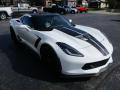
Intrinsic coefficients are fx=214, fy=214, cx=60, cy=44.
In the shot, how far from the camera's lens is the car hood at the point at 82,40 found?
15.1 feet

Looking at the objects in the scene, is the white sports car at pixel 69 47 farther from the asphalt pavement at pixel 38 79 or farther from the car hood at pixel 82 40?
the asphalt pavement at pixel 38 79

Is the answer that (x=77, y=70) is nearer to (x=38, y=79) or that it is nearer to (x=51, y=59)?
(x=51, y=59)

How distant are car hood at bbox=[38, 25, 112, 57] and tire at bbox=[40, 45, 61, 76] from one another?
0.97 ft

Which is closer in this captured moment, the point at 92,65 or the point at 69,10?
the point at 92,65

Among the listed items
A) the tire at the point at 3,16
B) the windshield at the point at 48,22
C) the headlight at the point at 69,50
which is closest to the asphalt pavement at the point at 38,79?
the headlight at the point at 69,50

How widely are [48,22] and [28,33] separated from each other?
64 centimetres

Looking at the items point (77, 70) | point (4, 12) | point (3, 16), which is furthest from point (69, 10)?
point (77, 70)

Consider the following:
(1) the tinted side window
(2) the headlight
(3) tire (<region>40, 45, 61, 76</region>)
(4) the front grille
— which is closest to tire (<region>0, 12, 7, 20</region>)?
(1) the tinted side window

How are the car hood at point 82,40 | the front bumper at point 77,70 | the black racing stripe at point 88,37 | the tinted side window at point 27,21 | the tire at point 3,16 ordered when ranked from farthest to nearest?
the tire at point 3,16, the tinted side window at point 27,21, the black racing stripe at point 88,37, the car hood at point 82,40, the front bumper at point 77,70

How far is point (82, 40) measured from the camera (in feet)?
16.1

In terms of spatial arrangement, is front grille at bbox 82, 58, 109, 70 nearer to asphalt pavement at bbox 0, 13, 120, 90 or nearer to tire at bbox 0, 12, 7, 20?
asphalt pavement at bbox 0, 13, 120, 90

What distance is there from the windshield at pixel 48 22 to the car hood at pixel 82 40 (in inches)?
17.4

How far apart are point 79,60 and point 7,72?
191cm

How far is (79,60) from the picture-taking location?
436 cm
